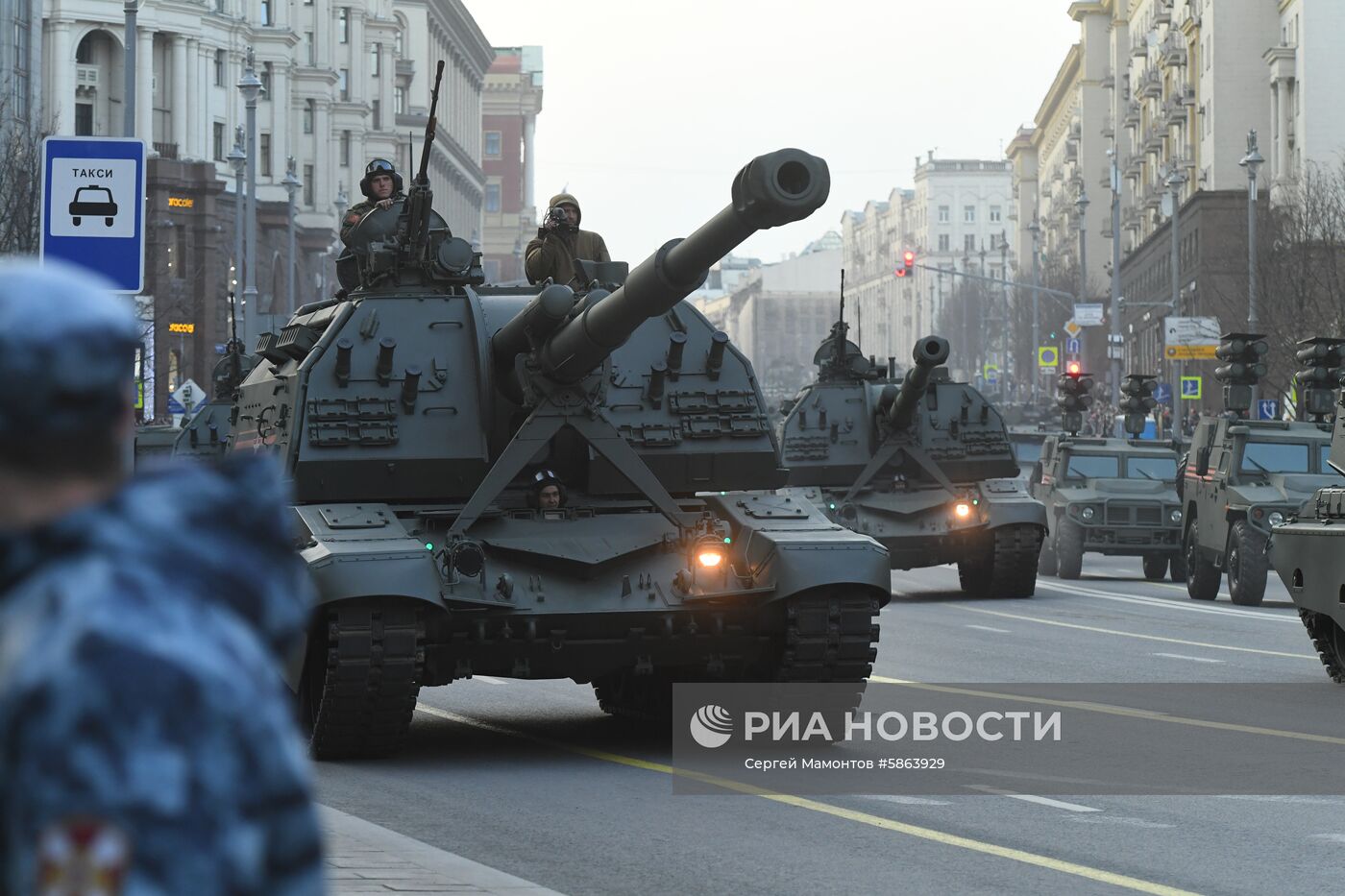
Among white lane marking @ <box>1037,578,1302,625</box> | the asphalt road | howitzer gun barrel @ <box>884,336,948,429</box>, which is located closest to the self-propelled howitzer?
the asphalt road

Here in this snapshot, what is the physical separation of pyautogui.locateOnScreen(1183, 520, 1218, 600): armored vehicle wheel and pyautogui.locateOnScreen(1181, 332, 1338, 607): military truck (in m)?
0.01

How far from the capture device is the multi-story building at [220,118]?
67750mm

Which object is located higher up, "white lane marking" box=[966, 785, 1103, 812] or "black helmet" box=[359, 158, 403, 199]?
"black helmet" box=[359, 158, 403, 199]

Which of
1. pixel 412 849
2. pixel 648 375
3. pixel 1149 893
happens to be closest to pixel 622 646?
pixel 648 375

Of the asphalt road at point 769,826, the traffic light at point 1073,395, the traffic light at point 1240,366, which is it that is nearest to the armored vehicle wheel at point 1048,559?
the traffic light at point 1240,366

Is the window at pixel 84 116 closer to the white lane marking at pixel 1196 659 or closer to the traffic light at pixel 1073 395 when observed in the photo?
the traffic light at pixel 1073 395

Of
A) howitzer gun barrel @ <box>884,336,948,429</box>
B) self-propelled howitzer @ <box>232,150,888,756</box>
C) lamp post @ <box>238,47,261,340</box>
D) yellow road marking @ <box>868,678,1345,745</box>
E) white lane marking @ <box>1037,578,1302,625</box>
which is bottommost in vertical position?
white lane marking @ <box>1037,578,1302,625</box>

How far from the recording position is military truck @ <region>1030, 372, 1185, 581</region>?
96.3 feet

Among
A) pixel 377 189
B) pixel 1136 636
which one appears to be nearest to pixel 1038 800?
pixel 377 189

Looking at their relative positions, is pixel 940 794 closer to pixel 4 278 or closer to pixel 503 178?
pixel 4 278

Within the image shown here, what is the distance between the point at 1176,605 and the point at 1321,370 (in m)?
3.58

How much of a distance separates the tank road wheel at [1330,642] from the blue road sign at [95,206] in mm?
8716

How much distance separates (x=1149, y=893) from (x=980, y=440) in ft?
61.0

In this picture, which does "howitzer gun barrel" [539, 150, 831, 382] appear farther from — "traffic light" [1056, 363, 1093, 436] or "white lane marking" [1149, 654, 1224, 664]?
"traffic light" [1056, 363, 1093, 436]
